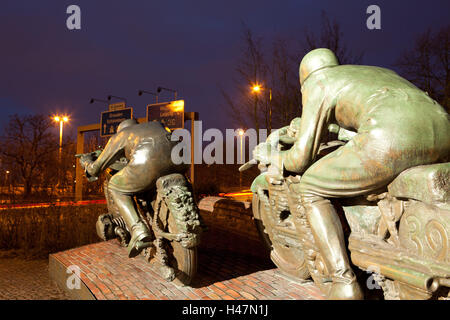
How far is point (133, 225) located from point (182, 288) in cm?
91

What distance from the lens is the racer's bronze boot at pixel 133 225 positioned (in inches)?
142

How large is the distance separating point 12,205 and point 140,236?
5666 millimetres

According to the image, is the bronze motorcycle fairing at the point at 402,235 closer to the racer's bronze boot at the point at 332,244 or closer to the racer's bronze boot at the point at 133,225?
the racer's bronze boot at the point at 332,244

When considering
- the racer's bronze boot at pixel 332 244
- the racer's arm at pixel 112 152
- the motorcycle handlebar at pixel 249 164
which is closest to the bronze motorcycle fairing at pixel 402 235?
the racer's bronze boot at pixel 332 244

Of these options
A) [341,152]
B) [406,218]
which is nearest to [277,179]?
[341,152]

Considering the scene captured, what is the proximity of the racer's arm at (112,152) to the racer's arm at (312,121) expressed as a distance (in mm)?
2234

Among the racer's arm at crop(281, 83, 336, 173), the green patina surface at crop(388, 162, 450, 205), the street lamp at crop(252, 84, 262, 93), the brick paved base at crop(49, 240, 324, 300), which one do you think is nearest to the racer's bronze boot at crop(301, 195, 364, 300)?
the racer's arm at crop(281, 83, 336, 173)

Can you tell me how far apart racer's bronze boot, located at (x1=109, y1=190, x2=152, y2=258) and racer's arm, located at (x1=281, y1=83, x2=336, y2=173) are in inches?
78.1

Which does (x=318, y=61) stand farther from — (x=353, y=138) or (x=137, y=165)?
(x=137, y=165)

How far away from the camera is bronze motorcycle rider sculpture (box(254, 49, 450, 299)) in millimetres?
2139

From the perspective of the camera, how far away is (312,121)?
2570 mm

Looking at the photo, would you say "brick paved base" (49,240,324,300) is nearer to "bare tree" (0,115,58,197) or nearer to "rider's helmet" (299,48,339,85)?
"rider's helmet" (299,48,339,85)

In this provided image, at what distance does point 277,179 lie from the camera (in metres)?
3.30
